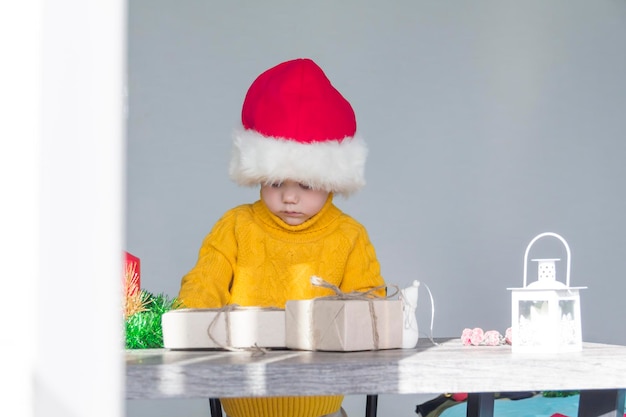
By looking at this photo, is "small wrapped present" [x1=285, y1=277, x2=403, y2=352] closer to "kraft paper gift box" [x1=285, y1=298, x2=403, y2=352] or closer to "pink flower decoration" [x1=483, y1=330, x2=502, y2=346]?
"kraft paper gift box" [x1=285, y1=298, x2=403, y2=352]

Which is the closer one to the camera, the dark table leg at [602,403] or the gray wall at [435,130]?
the dark table leg at [602,403]

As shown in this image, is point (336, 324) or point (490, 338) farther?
point (490, 338)

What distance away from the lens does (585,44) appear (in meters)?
4.20

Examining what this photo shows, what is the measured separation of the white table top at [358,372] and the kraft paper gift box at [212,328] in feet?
0.09

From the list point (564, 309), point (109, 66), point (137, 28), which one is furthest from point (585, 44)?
point (109, 66)

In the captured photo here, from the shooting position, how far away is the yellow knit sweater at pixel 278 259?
2090 mm

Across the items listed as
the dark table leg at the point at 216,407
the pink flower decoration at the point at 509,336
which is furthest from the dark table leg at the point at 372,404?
the pink flower decoration at the point at 509,336

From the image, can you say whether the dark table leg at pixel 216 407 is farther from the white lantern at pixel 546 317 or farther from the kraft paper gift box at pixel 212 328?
the white lantern at pixel 546 317

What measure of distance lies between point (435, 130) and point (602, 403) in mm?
2547

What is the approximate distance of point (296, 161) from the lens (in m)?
2.01

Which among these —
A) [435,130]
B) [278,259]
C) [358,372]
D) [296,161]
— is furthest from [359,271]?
[435,130]

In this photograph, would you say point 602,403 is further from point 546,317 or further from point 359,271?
point 359,271

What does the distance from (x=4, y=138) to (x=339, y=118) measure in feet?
4.42

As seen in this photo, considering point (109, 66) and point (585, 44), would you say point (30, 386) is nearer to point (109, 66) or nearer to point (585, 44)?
point (109, 66)
